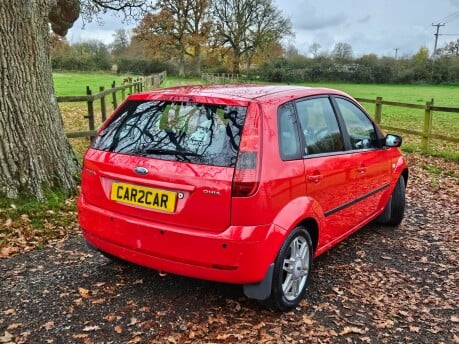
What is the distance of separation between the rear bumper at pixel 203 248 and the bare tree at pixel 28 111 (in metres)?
2.47

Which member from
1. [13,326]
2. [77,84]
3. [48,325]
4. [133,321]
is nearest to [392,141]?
[133,321]

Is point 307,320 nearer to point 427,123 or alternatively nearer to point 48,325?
point 48,325

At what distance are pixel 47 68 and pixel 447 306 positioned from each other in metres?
5.29

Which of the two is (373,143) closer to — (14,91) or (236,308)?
(236,308)

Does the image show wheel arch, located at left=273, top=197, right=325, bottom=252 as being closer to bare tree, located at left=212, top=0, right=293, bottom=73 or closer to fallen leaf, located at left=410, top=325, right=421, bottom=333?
fallen leaf, located at left=410, top=325, right=421, bottom=333

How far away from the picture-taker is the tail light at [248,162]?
2.99 metres

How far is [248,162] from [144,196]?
795 millimetres

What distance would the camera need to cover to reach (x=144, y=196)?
3.23 metres

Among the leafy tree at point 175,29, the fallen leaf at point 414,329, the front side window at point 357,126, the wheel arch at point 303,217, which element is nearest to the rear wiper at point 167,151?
the wheel arch at point 303,217

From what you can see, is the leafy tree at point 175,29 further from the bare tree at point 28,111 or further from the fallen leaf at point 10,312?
the fallen leaf at point 10,312

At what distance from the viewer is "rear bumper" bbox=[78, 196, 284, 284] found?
303cm

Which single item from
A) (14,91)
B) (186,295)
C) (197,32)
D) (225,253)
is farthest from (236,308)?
(197,32)

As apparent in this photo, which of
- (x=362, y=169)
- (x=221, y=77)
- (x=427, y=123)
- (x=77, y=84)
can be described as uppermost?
(x=221, y=77)

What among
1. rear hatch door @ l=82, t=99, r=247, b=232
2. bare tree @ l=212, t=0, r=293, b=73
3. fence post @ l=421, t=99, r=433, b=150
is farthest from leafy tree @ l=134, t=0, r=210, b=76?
rear hatch door @ l=82, t=99, r=247, b=232
